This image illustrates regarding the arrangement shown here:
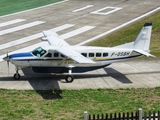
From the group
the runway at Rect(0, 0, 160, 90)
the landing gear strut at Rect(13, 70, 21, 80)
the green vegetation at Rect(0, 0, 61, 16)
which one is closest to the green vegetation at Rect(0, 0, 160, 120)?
the runway at Rect(0, 0, 160, 90)

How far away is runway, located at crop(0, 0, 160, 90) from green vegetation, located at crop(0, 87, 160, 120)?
135 cm

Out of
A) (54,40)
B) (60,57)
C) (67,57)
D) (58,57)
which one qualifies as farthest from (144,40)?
(54,40)

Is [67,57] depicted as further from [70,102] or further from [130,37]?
[130,37]

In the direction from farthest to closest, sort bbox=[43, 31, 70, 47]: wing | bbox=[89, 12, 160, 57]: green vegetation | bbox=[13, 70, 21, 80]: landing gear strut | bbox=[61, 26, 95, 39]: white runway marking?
1. bbox=[61, 26, 95, 39]: white runway marking
2. bbox=[89, 12, 160, 57]: green vegetation
3. bbox=[43, 31, 70, 47]: wing
4. bbox=[13, 70, 21, 80]: landing gear strut

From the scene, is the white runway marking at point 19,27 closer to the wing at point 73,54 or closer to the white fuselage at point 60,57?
the white fuselage at point 60,57

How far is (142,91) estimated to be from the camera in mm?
22703

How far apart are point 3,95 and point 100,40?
18.3m

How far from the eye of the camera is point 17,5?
55.0m

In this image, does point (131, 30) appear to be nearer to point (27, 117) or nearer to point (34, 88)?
point (34, 88)

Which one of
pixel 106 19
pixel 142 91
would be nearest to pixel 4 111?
pixel 142 91

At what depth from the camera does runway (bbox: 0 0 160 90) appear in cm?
2455

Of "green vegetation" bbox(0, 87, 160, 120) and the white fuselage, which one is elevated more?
the white fuselage

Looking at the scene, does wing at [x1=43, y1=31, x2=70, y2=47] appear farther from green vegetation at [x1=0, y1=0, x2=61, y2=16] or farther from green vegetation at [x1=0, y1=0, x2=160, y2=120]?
green vegetation at [x1=0, y1=0, x2=61, y2=16]

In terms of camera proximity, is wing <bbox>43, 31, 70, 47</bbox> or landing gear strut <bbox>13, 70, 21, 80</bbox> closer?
landing gear strut <bbox>13, 70, 21, 80</bbox>
